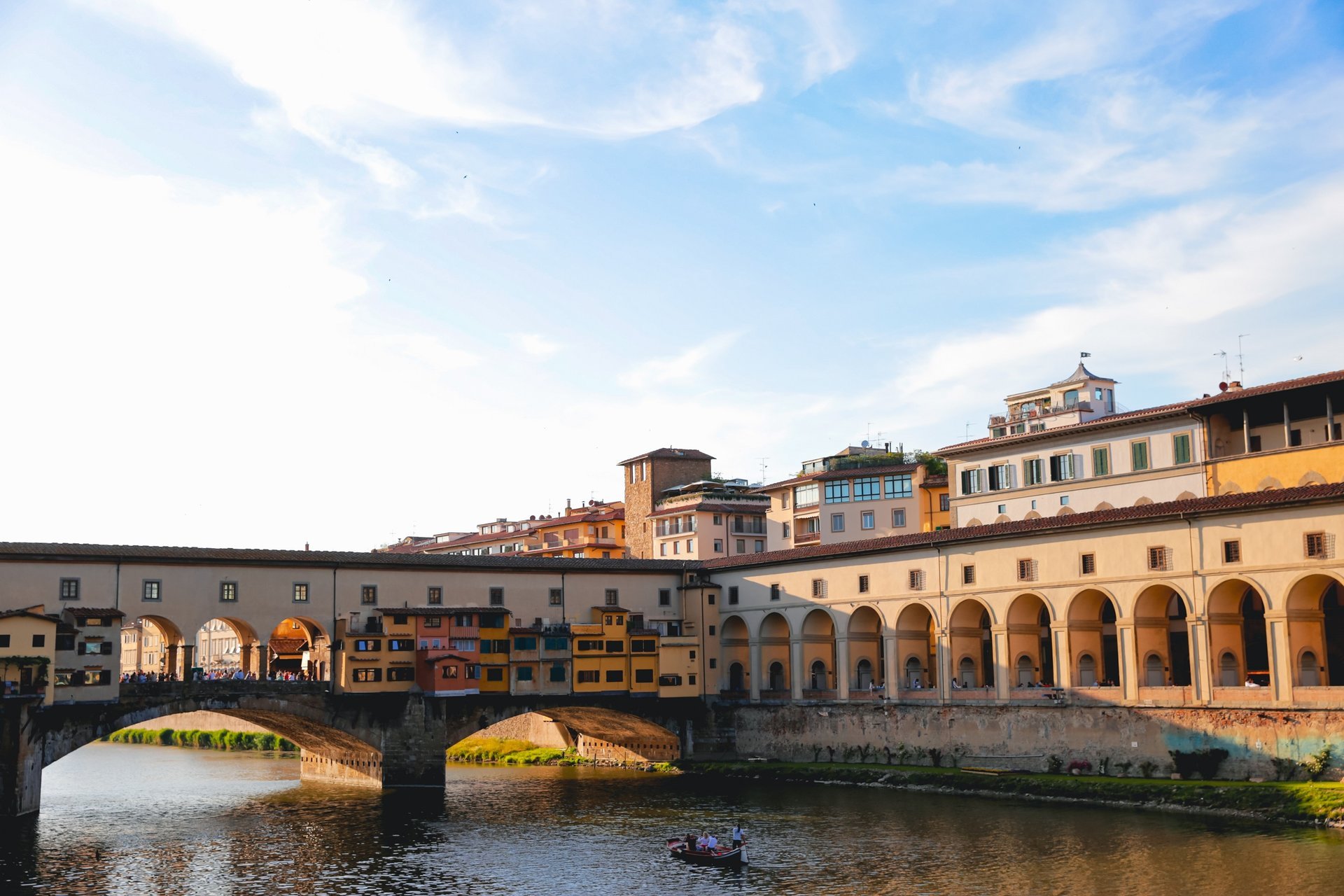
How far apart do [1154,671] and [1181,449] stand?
13769 millimetres

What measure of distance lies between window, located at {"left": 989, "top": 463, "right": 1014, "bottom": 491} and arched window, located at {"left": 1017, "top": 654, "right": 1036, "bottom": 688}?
16.6 m

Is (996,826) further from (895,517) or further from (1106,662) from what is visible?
(895,517)

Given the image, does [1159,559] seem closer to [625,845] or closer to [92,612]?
[625,845]

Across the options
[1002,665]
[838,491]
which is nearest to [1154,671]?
[1002,665]

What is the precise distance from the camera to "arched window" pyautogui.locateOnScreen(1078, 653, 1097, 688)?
6406 cm

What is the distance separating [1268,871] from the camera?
40.8 m

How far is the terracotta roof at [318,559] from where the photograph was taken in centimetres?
6338

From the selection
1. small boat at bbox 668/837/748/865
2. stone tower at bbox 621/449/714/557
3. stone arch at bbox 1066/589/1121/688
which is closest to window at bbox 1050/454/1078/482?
stone arch at bbox 1066/589/1121/688

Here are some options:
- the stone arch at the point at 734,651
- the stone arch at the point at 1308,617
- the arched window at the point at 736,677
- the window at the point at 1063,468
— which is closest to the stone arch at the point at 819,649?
the stone arch at the point at 734,651

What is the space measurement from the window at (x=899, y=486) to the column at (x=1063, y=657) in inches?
1302

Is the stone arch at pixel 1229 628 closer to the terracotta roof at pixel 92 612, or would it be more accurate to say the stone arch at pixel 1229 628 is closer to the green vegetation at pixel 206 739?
the terracotta roof at pixel 92 612

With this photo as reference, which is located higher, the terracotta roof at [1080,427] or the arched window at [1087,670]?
the terracotta roof at [1080,427]

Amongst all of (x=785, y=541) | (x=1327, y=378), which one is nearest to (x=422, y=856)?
(x=1327, y=378)

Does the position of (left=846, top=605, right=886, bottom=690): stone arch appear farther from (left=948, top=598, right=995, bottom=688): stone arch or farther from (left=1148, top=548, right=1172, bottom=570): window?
(left=1148, top=548, right=1172, bottom=570): window
